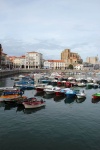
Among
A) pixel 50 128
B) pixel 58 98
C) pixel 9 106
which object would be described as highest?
pixel 58 98

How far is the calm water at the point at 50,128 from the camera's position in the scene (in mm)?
24531

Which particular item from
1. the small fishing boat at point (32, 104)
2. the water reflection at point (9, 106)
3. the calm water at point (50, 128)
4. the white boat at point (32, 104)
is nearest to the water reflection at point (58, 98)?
the calm water at point (50, 128)

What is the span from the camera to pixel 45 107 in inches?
1702

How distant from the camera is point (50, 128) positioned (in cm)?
3009

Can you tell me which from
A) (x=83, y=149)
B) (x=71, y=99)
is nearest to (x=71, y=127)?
(x=83, y=149)

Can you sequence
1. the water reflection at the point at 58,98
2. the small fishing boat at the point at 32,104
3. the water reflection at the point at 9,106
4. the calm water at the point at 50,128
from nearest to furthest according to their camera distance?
the calm water at the point at 50,128 < the small fishing boat at the point at 32,104 < the water reflection at the point at 9,106 < the water reflection at the point at 58,98

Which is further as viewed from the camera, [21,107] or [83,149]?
[21,107]

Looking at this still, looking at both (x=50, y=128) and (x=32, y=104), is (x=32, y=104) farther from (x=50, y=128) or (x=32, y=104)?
(x=50, y=128)

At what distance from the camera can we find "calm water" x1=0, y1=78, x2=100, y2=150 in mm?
24531

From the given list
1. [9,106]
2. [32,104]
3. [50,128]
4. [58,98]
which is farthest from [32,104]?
[58,98]

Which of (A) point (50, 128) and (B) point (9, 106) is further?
(B) point (9, 106)

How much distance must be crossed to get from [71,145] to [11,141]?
680 centimetres

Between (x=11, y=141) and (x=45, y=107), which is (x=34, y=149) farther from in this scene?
(x=45, y=107)

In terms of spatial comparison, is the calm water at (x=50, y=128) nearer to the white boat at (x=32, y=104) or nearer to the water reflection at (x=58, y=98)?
the white boat at (x=32, y=104)
